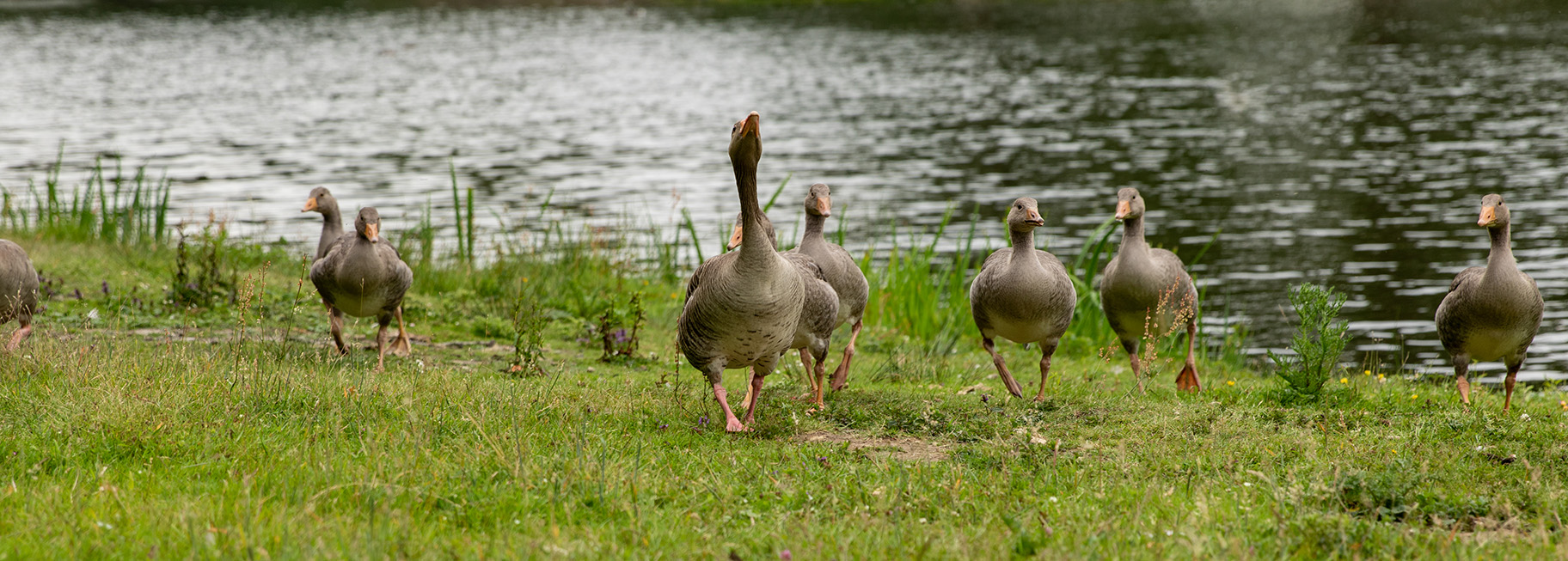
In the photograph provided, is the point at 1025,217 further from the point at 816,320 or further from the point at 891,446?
the point at 891,446

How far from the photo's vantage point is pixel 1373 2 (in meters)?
63.8

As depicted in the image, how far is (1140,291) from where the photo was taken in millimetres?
9633

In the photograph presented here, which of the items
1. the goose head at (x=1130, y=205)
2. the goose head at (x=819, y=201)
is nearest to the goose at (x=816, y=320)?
the goose head at (x=819, y=201)

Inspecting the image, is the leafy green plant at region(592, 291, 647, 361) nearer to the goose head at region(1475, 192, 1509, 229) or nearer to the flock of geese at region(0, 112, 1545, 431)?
the flock of geese at region(0, 112, 1545, 431)

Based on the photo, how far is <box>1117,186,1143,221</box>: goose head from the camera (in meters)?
9.90

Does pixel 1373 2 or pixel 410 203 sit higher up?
pixel 1373 2

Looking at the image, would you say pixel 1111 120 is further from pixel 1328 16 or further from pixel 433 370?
pixel 1328 16

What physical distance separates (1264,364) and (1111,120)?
21824 millimetres

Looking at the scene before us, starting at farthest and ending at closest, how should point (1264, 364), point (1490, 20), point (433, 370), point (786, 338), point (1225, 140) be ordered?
point (1490, 20) → point (1225, 140) → point (1264, 364) → point (433, 370) → point (786, 338)

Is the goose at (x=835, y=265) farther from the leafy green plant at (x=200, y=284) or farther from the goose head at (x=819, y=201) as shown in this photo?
the leafy green plant at (x=200, y=284)

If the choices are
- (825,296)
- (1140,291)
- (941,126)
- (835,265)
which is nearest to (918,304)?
(835,265)

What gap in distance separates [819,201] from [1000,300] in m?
1.80

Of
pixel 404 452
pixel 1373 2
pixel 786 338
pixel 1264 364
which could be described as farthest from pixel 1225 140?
pixel 1373 2

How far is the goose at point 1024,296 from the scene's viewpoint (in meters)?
8.80
